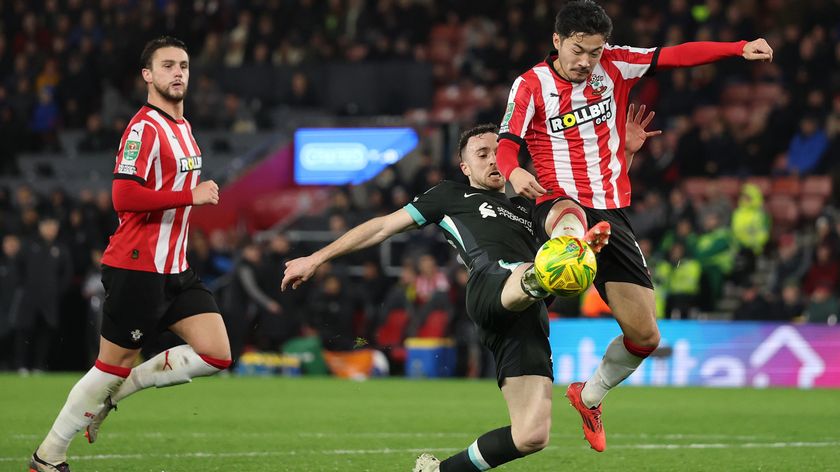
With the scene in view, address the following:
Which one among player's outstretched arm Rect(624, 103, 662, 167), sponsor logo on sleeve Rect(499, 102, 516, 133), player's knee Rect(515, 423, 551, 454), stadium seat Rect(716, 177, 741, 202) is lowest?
stadium seat Rect(716, 177, 741, 202)

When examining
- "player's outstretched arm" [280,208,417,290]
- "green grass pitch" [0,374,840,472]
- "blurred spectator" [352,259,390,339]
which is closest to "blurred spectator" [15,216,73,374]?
"green grass pitch" [0,374,840,472]

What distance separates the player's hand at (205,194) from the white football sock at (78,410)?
1.08 meters

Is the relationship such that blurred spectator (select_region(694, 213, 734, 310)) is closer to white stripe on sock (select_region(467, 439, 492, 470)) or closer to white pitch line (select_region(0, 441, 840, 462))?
white pitch line (select_region(0, 441, 840, 462))

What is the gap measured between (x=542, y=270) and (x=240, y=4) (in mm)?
21980

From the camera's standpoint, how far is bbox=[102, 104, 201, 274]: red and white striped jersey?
24.4 ft

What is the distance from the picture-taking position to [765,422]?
11.3m

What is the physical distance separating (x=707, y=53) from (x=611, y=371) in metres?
1.93

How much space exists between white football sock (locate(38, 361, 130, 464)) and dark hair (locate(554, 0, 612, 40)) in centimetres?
311

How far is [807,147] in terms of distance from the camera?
1916 centimetres

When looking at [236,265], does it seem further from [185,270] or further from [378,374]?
[185,270]

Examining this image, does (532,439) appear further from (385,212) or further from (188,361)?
(385,212)

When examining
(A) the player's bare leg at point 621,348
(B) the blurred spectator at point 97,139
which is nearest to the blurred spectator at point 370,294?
(B) the blurred spectator at point 97,139

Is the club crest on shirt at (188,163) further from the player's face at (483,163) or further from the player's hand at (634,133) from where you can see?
the player's hand at (634,133)

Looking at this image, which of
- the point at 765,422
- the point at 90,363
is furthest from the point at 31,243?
the point at 765,422
